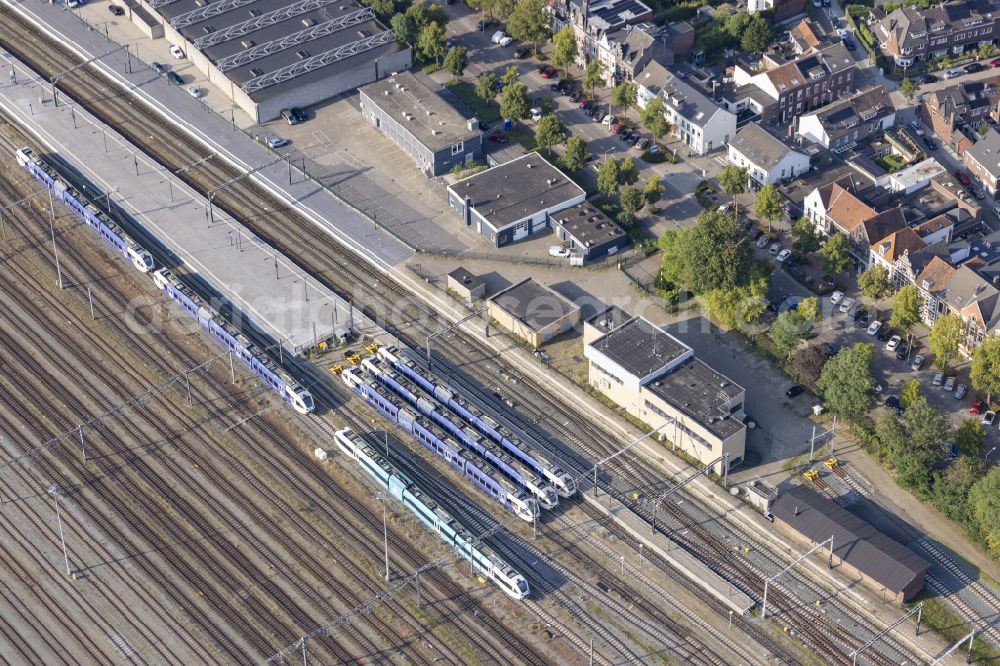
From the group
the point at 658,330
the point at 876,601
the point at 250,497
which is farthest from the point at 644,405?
the point at 250,497

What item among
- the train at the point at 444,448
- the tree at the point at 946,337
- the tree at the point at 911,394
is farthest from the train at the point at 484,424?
the tree at the point at 946,337

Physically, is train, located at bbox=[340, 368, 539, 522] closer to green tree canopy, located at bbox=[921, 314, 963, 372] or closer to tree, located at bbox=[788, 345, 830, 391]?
tree, located at bbox=[788, 345, 830, 391]

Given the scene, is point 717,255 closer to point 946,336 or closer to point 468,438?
point 946,336

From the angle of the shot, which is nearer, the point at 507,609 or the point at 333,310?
the point at 507,609

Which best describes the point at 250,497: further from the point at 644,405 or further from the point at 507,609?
the point at 644,405

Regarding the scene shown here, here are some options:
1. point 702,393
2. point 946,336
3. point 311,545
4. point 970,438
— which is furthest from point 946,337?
point 311,545

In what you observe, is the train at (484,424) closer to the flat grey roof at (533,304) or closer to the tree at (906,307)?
the flat grey roof at (533,304)

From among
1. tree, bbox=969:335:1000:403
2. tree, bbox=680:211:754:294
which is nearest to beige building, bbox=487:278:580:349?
tree, bbox=680:211:754:294
